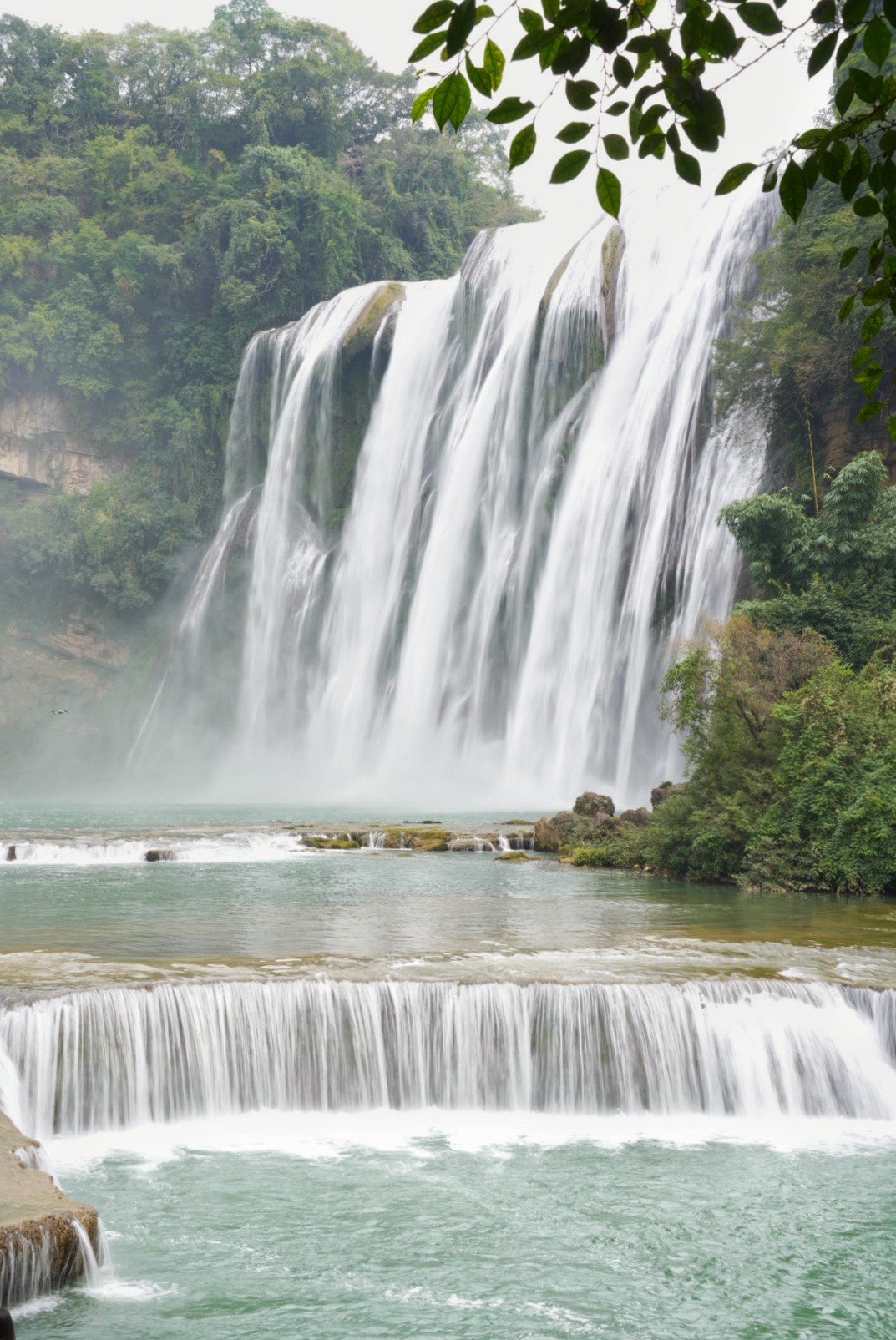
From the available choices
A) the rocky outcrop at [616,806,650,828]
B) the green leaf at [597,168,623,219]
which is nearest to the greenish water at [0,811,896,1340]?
the green leaf at [597,168,623,219]

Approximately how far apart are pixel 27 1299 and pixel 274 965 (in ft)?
15.6

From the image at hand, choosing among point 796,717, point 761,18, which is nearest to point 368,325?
point 796,717

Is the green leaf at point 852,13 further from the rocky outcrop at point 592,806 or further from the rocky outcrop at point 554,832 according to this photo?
the rocky outcrop at point 592,806

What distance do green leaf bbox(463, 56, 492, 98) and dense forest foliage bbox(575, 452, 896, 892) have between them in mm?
13923

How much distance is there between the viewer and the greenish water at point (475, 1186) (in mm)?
5828

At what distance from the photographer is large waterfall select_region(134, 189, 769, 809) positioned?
98.1ft

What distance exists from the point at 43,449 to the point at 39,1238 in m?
49.2

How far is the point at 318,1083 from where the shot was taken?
29.5ft

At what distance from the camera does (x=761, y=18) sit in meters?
2.55

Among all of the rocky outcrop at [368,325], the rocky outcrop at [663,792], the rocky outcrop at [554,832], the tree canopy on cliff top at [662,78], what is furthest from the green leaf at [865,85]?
the rocky outcrop at [368,325]

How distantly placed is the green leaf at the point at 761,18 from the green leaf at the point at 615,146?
0.34 metres

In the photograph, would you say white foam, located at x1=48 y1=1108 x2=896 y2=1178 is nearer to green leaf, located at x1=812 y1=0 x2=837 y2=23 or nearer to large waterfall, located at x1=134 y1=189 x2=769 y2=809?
green leaf, located at x1=812 y1=0 x2=837 y2=23

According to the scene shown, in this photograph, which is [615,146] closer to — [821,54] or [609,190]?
[609,190]

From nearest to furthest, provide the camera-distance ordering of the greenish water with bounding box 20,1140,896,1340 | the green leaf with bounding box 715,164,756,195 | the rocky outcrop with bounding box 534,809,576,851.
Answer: the green leaf with bounding box 715,164,756,195 < the greenish water with bounding box 20,1140,896,1340 < the rocky outcrop with bounding box 534,809,576,851
